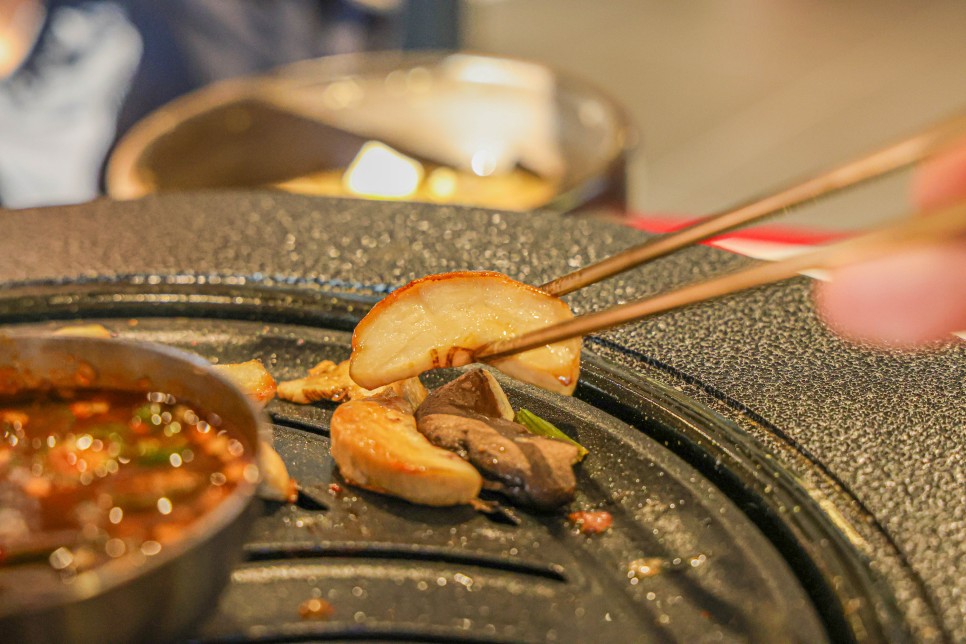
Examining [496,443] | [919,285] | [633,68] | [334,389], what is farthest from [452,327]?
[633,68]

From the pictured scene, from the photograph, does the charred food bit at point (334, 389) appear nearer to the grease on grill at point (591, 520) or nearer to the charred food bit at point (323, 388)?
the charred food bit at point (323, 388)

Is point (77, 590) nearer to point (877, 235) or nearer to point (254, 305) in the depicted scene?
point (877, 235)

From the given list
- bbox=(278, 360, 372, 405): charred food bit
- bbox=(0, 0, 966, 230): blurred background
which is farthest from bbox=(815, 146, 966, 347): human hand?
bbox=(0, 0, 966, 230): blurred background

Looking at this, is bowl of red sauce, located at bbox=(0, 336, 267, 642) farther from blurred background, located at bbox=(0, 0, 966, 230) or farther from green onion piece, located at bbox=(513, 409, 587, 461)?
blurred background, located at bbox=(0, 0, 966, 230)

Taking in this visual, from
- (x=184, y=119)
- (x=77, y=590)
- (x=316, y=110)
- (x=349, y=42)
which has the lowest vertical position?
(x=77, y=590)

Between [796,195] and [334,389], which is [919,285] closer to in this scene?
[796,195]

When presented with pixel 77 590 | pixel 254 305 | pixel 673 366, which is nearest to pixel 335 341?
pixel 254 305
